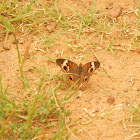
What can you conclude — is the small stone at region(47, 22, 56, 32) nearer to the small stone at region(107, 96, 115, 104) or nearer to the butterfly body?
the butterfly body

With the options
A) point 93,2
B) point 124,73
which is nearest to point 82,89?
point 124,73

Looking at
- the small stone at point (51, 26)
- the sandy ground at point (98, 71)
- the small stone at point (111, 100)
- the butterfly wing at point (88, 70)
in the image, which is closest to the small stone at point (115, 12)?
the sandy ground at point (98, 71)

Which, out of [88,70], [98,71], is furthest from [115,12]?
[88,70]

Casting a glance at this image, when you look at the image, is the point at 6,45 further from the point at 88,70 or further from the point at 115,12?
the point at 115,12

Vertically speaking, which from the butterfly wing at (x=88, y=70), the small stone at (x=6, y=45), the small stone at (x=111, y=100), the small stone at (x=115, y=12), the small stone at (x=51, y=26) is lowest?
the small stone at (x=111, y=100)

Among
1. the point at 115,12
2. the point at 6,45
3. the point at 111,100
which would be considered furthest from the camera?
the point at 115,12

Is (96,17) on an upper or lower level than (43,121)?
upper

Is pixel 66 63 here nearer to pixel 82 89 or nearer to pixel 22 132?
pixel 82 89

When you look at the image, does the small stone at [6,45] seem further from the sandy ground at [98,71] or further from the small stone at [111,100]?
the small stone at [111,100]
